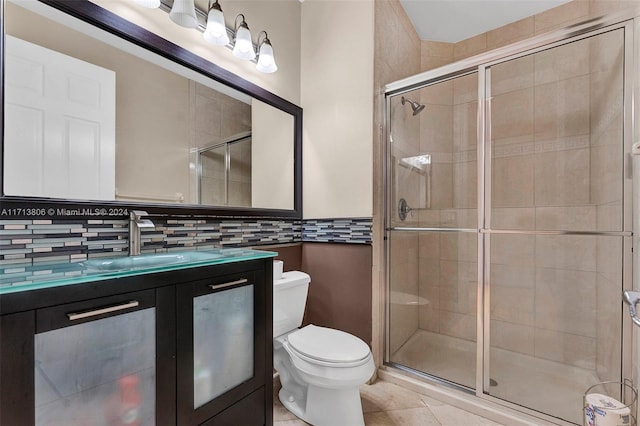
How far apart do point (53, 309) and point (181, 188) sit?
0.80 m

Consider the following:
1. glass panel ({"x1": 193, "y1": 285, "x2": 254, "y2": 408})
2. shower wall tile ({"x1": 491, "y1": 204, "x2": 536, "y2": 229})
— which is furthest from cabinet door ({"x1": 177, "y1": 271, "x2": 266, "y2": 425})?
shower wall tile ({"x1": 491, "y1": 204, "x2": 536, "y2": 229})

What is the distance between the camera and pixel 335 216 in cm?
202

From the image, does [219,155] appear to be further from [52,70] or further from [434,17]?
[434,17]

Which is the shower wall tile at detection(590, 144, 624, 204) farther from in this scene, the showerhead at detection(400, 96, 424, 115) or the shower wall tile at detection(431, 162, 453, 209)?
the showerhead at detection(400, 96, 424, 115)

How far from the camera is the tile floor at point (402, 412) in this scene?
152 cm

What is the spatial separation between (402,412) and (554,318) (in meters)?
1.24

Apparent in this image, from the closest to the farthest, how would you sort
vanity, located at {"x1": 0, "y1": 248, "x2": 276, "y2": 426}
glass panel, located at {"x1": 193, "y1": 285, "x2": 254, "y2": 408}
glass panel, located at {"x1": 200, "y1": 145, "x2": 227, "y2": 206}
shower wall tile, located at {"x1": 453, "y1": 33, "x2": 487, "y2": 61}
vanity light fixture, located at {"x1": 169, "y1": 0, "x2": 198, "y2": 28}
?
1. vanity, located at {"x1": 0, "y1": 248, "x2": 276, "y2": 426}
2. glass panel, located at {"x1": 193, "y1": 285, "x2": 254, "y2": 408}
3. vanity light fixture, located at {"x1": 169, "y1": 0, "x2": 198, "y2": 28}
4. glass panel, located at {"x1": 200, "y1": 145, "x2": 227, "y2": 206}
5. shower wall tile, located at {"x1": 453, "y1": 33, "x2": 487, "y2": 61}

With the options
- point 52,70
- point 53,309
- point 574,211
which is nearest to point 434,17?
point 574,211

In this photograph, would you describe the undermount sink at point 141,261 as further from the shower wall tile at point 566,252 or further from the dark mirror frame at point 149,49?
the shower wall tile at point 566,252

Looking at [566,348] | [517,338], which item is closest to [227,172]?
[517,338]

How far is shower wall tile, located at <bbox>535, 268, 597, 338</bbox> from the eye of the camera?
5.76 feet

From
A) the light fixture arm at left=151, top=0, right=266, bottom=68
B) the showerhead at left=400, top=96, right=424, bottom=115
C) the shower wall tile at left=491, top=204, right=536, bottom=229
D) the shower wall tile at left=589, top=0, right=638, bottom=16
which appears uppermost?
the shower wall tile at left=589, top=0, right=638, bottom=16

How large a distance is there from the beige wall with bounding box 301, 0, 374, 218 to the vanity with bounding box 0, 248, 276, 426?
0.84 m

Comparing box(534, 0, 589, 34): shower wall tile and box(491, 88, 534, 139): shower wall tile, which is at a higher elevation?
box(534, 0, 589, 34): shower wall tile
